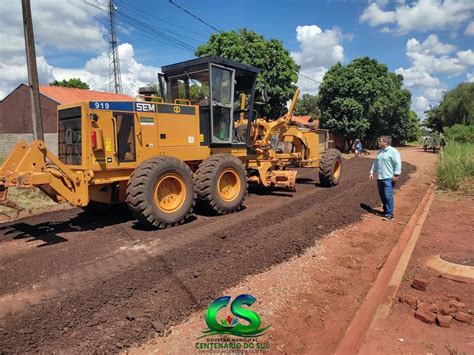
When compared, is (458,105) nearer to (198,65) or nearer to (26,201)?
(198,65)

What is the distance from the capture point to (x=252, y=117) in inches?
365

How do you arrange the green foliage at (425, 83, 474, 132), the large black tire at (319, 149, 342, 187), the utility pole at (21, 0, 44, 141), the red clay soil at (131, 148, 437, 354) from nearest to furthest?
the red clay soil at (131, 148, 437, 354) → the utility pole at (21, 0, 44, 141) → the large black tire at (319, 149, 342, 187) → the green foliage at (425, 83, 474, 132)

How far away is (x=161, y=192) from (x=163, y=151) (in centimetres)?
87

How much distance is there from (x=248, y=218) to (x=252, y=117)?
308 cm

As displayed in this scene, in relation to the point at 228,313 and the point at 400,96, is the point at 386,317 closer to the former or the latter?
the point at 228,313

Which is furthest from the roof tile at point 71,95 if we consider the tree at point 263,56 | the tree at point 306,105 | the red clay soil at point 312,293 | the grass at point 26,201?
the tree at point 306,105

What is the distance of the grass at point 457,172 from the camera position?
10.7 m

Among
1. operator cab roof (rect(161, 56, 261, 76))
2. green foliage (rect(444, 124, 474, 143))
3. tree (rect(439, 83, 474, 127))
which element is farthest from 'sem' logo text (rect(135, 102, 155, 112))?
tree (rect(439, 83, 474, 127))

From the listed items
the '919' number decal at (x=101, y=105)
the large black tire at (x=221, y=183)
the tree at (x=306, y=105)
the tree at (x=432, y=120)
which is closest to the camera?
the '919' number decal at (x=101, y=105)

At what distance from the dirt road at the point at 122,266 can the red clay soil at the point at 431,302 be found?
1580mm

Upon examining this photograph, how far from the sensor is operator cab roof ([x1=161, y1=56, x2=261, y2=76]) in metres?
7.76

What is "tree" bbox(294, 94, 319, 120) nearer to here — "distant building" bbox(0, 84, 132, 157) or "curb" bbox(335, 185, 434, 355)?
"distant building" bbox(0, 84, 132, 157)

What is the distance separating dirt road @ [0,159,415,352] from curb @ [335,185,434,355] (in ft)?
4.04

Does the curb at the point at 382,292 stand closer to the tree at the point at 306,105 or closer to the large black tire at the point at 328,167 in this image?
the large black tire at the point at 328,167
